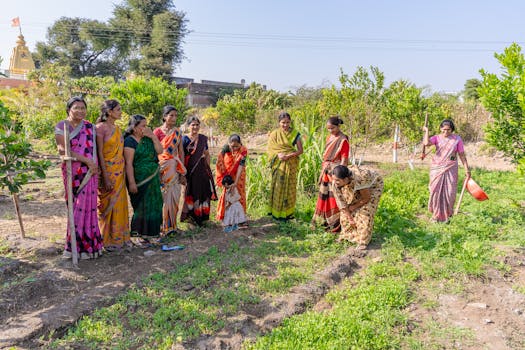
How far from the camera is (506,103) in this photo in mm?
5277

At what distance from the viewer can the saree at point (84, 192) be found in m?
4.04

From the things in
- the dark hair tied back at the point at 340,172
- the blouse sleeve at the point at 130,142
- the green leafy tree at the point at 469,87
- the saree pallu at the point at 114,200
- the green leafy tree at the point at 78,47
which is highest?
the green leafy tree at the point at 78,47

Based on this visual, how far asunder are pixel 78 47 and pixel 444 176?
3877 cm

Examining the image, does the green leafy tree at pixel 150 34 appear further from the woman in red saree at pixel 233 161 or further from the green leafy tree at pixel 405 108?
the woman in red saree at pixel 233 161

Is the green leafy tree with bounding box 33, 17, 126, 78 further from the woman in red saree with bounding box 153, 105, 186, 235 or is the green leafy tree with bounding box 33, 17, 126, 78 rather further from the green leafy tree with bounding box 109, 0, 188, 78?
the woman in red saree with bounding box 153, 105, 186, 235

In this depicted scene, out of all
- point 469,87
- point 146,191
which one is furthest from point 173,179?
point 469,87

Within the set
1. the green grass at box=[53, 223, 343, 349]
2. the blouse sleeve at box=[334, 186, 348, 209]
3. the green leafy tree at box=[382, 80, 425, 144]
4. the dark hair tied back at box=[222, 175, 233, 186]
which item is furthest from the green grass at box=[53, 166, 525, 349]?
the green leafy tree at box=[382, 80, 425, 144]

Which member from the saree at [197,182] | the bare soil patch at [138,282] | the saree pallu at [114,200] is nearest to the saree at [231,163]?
the saree at [197,182]

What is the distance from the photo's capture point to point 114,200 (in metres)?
4.36

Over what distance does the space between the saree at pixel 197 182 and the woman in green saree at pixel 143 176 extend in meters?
0.63

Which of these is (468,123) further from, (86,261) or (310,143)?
(86,261)

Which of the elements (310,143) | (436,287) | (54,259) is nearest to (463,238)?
(436,287)

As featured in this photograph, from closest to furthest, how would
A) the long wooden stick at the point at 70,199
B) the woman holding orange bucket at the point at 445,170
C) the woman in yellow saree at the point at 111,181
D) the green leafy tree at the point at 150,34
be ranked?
the long wooden stick at the point at 70,199 < the woman in yellow saree at the point at 111,181 < the woman holding orange bucket at the point at 445,170 < the green leafy tree at the point at 150,34

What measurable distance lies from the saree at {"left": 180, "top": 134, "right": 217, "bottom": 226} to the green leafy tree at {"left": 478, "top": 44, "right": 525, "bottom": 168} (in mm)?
4189
